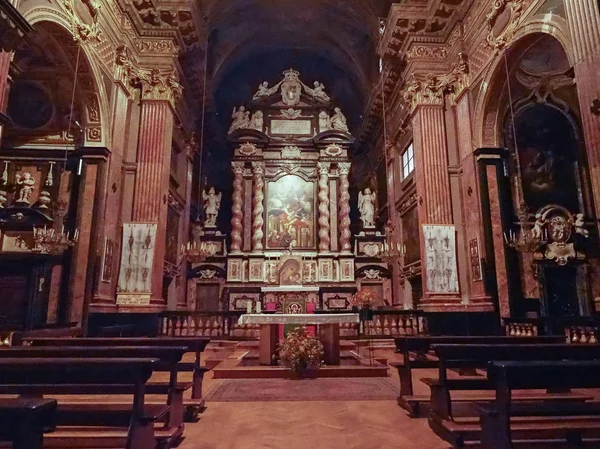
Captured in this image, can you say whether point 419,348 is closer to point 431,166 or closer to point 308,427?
point 308,427

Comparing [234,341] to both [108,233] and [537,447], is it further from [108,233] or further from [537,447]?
[537,447]

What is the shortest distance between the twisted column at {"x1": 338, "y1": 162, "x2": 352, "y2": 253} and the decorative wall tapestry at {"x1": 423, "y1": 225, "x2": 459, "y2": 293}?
5673 mm

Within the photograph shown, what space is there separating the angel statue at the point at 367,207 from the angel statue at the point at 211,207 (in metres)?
5.56

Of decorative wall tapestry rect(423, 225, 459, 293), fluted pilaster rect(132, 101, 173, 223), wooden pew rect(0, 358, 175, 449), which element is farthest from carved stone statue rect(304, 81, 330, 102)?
wooden pew rect(0, 358, 175, 449)

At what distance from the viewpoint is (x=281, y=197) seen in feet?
51.4

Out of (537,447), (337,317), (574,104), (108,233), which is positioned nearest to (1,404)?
(537,447)

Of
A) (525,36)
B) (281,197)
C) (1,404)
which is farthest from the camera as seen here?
(281,197)

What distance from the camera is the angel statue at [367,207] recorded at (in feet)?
52.2

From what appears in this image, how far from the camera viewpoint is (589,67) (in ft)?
17.4

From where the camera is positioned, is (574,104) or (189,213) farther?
(189,213)

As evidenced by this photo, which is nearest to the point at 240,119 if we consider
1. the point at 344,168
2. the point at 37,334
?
the point at 344,168

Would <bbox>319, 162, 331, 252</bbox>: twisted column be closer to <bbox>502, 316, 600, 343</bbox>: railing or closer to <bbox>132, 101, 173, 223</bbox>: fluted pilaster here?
<bbox>132, 101, 173, 223</bbox>: fluted pilaster

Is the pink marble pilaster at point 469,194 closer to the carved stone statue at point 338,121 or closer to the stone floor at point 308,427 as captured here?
the stone floor at point 308,427

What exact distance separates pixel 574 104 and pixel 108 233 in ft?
36.8
